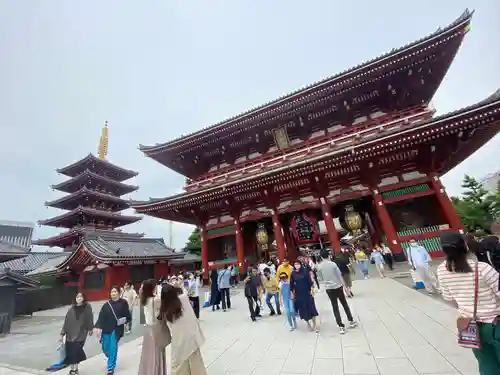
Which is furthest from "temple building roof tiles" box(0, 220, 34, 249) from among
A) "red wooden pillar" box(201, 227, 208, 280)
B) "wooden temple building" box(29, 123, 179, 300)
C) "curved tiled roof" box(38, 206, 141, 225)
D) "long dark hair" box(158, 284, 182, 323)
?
"long dark hair" box(158, 284, 182, 323)

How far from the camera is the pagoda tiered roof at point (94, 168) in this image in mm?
28328

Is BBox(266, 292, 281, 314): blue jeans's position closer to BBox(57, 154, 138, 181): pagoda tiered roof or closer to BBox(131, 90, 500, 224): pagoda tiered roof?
BBox(131, 90, 500, 224): pagoda tiered roof

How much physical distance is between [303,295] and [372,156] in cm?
861

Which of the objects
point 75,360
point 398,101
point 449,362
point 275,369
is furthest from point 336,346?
point 398,101

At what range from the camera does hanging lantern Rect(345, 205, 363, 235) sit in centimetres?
1330

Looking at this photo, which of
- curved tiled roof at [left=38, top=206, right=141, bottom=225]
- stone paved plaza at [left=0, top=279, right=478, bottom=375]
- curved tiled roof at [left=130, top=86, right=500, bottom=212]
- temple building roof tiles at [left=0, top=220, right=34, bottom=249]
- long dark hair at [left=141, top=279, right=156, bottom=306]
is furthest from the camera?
temple building roof tiles at [left=0, top=220, right=34, bottom=249]

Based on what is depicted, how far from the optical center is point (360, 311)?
627cm

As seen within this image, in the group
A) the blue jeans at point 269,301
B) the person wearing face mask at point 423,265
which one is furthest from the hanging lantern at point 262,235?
the person wearing face mask at point 423,265

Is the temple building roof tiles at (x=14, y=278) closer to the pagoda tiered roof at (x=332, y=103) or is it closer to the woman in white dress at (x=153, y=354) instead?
the pagoda tiered roof at (x=332, y=103)

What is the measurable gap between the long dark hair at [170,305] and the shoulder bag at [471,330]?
2895 millimetres

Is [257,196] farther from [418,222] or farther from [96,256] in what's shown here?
[96,256]

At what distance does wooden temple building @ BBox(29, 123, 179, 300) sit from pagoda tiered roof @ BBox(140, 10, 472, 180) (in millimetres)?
8512

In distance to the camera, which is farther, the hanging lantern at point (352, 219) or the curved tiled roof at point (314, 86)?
the hanging lantern at point (352, 219)

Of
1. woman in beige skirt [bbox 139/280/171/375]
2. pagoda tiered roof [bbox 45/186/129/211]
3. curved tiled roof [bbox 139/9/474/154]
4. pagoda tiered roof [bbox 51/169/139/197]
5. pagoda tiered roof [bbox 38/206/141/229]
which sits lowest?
woman in beige skirt [bbox 139/280/171/375]
